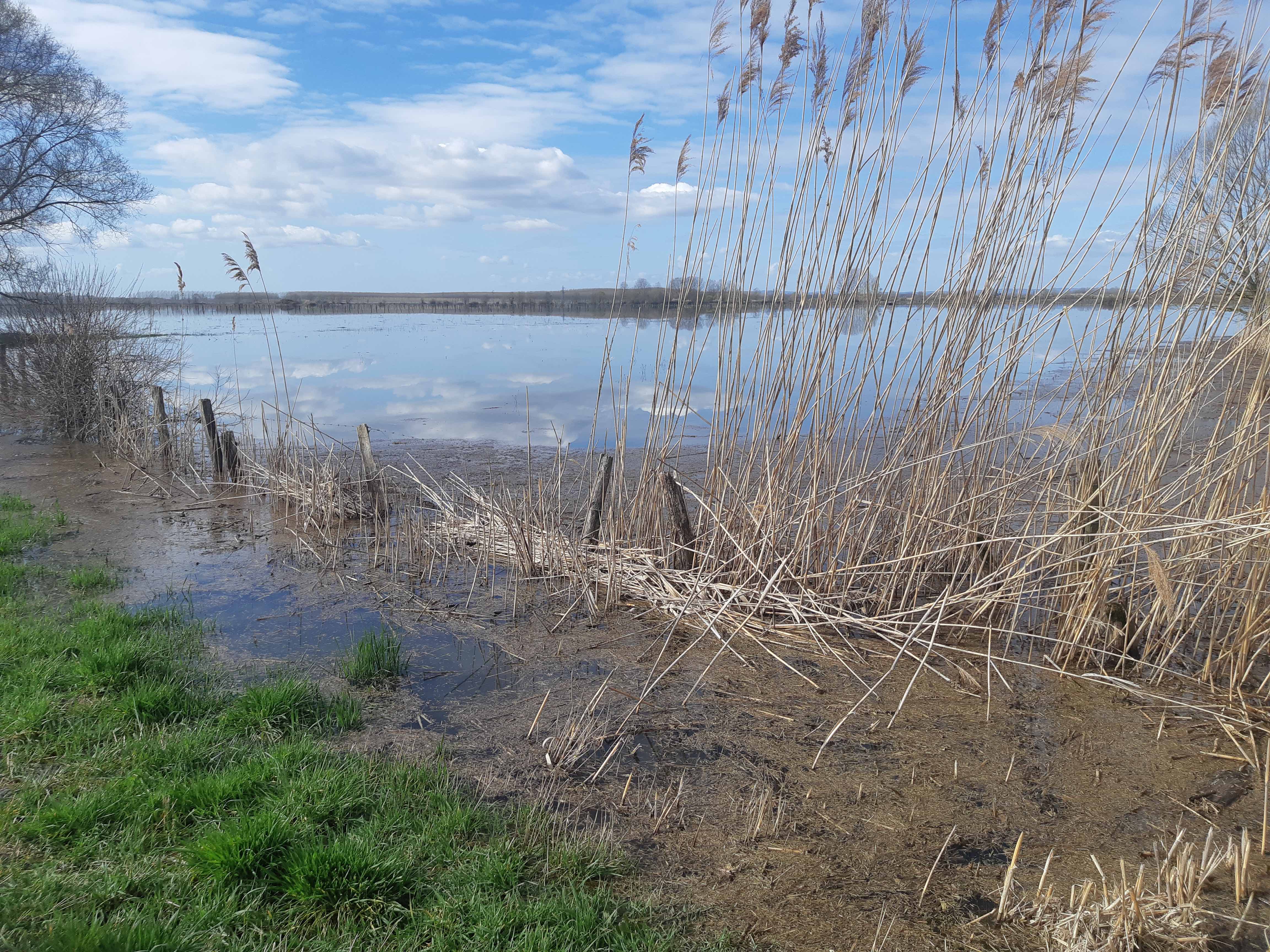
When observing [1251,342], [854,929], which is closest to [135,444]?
[854,929]

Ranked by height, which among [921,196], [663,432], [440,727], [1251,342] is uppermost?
[921,196]

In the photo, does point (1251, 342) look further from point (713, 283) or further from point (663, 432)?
point (663, 432)

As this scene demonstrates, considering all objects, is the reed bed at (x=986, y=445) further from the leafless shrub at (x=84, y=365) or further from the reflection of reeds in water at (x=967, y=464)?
the leafless shrub at (x=84, y=365)

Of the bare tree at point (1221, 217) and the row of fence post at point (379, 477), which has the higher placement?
the bare tree at point (1221, 217)

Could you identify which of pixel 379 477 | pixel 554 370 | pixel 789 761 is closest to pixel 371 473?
pixel 379 477

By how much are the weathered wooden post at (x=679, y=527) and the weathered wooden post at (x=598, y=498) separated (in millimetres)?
455

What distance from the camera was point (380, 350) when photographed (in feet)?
73.7

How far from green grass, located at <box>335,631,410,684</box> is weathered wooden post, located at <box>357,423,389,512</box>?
229 cm

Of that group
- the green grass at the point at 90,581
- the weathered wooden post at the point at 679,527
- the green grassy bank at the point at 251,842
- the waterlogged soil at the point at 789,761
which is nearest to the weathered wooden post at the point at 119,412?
the green grass at the point at 90,581

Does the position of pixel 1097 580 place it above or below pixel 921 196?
below

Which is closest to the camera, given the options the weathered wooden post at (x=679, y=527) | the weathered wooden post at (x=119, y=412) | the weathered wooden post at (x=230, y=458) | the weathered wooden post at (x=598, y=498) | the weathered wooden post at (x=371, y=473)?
the weathered wooden post at (x=679, y=527)

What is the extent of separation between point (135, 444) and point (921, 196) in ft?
25.6

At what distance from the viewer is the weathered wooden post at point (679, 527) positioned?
14.3 feet

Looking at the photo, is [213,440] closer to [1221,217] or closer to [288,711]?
[288,711]
